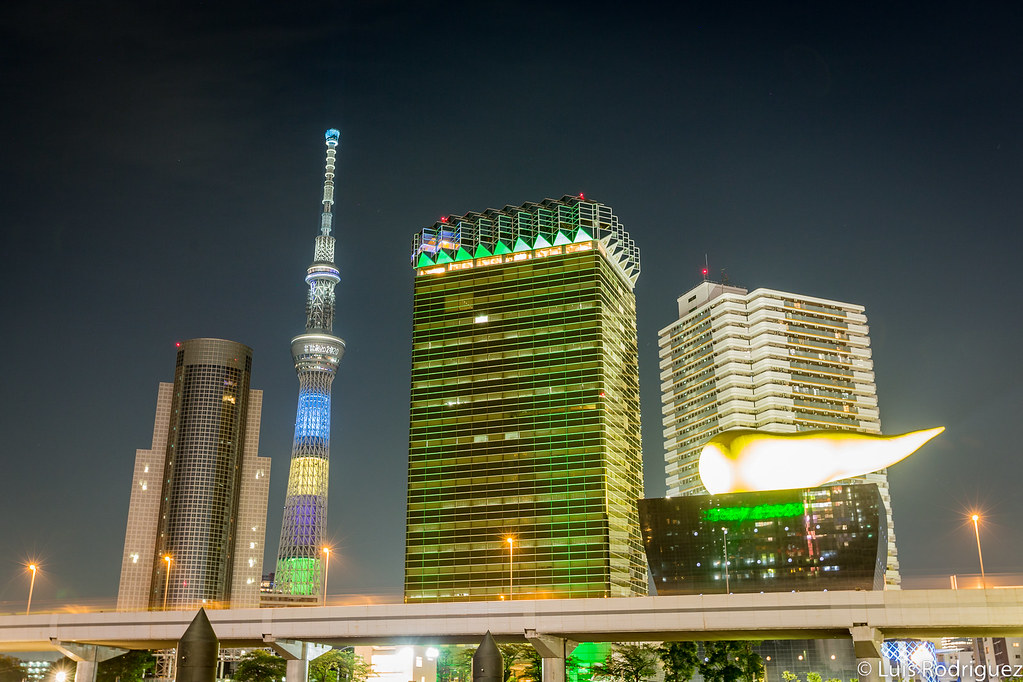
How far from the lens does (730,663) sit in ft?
308

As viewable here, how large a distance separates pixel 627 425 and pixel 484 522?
3690cm

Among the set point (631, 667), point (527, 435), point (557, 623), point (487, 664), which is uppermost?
point (527, 435)

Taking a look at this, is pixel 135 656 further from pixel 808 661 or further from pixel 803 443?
pixel 808 661

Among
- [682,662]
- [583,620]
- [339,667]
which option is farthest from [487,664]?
[339,667]

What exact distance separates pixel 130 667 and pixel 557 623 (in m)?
68.3

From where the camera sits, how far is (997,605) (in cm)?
6350

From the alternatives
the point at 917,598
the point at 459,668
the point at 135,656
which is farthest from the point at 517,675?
the point at 917,598

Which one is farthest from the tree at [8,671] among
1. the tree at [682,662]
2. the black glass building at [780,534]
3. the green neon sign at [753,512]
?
the tree at [682,662]

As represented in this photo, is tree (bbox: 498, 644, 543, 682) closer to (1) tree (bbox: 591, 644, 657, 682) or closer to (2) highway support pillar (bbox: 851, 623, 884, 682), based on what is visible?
(1) tree (bbox: 591, 644, 657, 682)

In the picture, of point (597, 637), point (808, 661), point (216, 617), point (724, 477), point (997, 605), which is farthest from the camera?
point (808, 661)

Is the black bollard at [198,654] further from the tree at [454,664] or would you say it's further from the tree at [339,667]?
the tree at [454,664]

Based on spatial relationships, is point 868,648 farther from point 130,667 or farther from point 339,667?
point 130,667

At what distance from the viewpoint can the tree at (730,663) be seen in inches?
3639

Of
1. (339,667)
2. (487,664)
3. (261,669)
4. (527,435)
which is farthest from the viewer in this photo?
(527,435)
